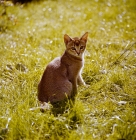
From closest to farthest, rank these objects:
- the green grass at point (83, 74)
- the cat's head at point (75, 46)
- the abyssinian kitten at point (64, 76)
→ the green grass at point (83, 74) → the abyssinian kitten at point (64, 76) → the cat's head at point (75, 46)

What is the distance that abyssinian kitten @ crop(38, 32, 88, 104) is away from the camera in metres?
Answer: 3.54

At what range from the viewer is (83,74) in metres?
4.36

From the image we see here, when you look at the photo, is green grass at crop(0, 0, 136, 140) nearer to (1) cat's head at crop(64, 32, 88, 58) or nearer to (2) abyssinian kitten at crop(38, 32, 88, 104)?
(2) abyssinian kitten at crop(38, 32, 88, 104)

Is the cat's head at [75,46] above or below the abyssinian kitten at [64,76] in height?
above

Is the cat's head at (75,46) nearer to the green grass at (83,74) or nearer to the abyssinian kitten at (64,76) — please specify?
the abyssinian kitten at (64,76)

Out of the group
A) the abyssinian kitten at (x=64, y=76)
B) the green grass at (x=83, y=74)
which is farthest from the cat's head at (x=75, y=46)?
the green grass at (x=83, y=74)

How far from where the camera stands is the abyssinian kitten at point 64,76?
11.6ft

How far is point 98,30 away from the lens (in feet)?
22.4

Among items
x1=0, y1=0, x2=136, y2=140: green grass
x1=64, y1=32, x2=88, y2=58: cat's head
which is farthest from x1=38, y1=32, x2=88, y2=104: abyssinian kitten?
x1=0, y1=0, x2=136, y2=140: green grass

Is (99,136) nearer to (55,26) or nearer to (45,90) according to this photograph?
(45,90)

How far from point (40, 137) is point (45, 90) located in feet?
3.02

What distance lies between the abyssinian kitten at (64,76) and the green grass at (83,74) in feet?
0.53

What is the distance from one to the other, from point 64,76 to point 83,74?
29.1 inches

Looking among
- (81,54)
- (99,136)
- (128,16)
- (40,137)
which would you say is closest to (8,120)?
(40,137)
